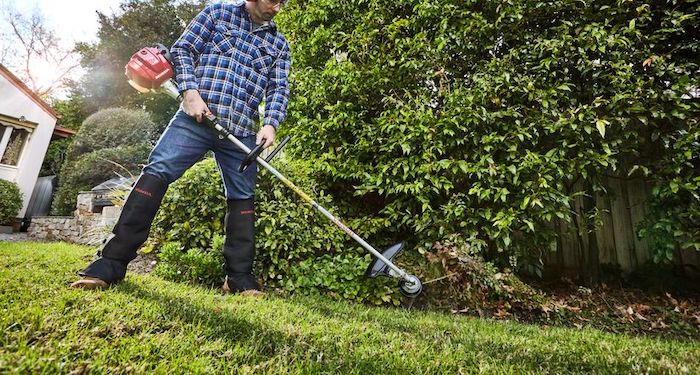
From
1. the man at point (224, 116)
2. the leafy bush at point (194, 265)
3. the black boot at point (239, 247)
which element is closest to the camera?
the man at point (224, 116)

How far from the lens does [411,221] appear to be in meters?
3.35

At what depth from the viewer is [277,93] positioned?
2682 mm

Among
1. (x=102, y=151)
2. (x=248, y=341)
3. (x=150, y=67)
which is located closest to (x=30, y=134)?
(x=102, y=151)

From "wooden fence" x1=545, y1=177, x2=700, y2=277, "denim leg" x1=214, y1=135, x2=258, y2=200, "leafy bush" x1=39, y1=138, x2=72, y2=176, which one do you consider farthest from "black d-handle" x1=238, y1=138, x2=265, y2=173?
"leafy bush" x1=39, y1=138, x2=72, y2=176

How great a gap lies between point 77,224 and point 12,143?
6820 millimetres

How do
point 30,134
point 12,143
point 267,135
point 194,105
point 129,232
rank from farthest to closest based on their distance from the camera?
point 30,134 → point 12,143 → point 267,135 → point 194,105 → point 129,232

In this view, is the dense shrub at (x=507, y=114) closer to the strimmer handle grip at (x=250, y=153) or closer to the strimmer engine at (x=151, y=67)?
the strimmer handle grip at (x=250, y=153)

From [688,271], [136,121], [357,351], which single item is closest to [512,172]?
[357,351]

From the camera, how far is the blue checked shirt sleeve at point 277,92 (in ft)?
8.63

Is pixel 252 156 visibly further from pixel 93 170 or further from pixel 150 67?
pixel 93 170

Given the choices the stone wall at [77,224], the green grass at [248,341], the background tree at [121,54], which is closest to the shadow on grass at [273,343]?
the green grass at [248,341]

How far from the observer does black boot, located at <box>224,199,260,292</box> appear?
2.57m

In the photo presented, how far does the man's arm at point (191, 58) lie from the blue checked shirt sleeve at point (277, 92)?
0.49 m

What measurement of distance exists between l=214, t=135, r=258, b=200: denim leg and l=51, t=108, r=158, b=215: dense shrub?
28.2 feet
